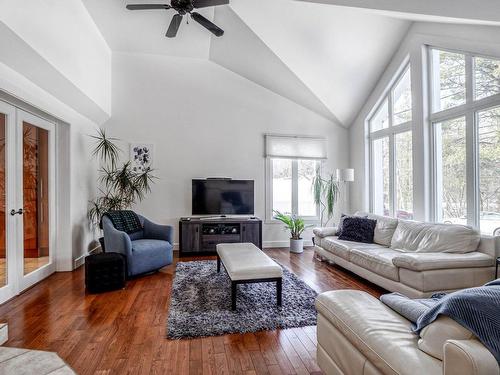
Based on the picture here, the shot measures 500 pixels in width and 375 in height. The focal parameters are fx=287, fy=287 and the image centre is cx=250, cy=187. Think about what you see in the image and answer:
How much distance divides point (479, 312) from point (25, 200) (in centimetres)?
437

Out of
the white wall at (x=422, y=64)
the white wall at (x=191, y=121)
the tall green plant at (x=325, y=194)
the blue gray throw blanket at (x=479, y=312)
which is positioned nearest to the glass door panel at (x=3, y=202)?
the white wall at (x=191, y=121)

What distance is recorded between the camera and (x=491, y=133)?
3473 millimetres

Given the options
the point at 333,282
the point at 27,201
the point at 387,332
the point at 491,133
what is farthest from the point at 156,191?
the point at 491,133

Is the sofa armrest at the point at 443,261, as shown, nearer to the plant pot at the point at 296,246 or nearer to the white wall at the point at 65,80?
the plant pot at the point at 296,246

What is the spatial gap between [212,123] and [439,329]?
525 cm

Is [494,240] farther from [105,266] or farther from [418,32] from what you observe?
[105,266]

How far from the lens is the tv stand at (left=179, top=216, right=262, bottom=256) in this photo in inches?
208

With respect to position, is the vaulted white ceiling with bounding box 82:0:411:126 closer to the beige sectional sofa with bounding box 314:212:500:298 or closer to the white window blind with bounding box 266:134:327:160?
the white window blind with bounding box 266:134:327:160

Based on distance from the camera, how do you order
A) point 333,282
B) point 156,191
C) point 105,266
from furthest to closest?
1. point 156,191
2. point 333,282
3. point 105,266

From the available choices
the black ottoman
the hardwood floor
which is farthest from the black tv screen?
the hardwood floor

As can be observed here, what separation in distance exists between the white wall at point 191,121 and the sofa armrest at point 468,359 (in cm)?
500

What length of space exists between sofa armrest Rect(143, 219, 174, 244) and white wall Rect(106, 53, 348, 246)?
3.25 feet

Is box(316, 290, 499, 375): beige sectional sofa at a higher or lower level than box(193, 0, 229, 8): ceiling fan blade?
lower

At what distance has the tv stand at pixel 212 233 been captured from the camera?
5.29 m
